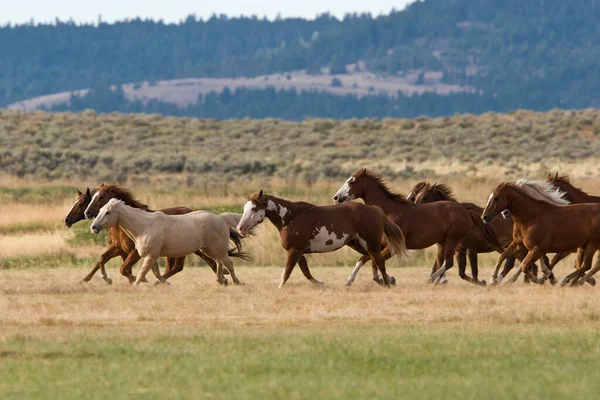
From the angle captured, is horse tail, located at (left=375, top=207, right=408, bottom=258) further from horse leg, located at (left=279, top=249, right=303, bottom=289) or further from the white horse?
the white horse

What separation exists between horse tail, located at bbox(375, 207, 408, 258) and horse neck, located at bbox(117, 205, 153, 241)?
3.22 metres

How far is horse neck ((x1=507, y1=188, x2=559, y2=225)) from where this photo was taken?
17891 mm

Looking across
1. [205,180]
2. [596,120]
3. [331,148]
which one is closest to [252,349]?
[205,180]

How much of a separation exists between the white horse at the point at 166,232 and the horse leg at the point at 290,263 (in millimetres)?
1005

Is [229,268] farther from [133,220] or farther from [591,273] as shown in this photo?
[591,273]

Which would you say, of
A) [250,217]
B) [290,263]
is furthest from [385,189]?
[250,217]

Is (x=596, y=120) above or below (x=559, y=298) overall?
below

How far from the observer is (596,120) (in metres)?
69.7

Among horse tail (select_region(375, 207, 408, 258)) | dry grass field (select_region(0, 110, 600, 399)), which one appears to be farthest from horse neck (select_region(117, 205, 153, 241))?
horse tail (select_region(375, 207, 408, 258))

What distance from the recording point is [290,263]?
1816cm

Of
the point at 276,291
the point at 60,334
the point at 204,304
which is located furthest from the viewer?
the point at 276,291

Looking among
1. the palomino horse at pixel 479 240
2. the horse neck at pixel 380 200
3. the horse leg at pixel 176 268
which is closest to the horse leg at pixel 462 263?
the palomino horse at pixel 479 240

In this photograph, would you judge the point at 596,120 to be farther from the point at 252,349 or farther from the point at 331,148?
the point at 252,349

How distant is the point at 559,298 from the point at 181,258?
6119mm
